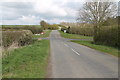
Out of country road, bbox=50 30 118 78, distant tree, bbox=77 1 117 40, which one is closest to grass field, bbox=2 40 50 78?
country road, bbox=50 30 118 78

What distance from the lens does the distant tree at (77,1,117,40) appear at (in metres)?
29.0

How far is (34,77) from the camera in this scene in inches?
247

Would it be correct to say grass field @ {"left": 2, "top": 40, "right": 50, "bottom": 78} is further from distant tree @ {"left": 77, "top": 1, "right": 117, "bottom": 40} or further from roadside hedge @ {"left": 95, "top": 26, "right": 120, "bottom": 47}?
distant tree @ {"left": 77, "top": 1, "right": 117, "bottom": 40}

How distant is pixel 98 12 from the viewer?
96.5ft

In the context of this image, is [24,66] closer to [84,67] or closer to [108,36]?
[84,67]

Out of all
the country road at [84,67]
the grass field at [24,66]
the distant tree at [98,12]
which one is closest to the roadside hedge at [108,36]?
the distant tree at [98,12]

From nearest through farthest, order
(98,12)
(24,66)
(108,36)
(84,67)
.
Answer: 1. (84,67)
2. (24,66)
3. (108,36)
4. (98,12)

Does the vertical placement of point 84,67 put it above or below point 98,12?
below

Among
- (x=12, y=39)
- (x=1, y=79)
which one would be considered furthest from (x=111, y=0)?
(x=1, y=79)

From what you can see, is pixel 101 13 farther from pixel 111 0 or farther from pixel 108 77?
pixel 108 77

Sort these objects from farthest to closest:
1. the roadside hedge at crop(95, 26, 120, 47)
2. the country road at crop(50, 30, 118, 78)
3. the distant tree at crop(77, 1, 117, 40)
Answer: the distant tree at crop(77, 1, 117, 40), the roadside hedge at crop(95, 26, 120, 47), the country road at crop(50, 30, 118, 78)

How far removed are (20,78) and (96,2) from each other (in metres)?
26.3

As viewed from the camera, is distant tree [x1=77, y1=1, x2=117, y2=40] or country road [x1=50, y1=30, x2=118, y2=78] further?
distant tree [x1=77, y1=1, x2=117, y2=40]

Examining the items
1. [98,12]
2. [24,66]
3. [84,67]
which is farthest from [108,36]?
[24,66]
